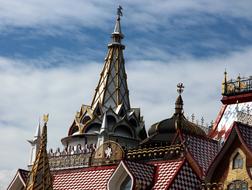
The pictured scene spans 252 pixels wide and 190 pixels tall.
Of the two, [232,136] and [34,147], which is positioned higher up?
[34,147]

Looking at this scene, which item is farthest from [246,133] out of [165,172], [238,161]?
[165,172]

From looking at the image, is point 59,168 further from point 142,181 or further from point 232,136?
point 232,136

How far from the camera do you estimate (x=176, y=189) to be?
96.9 feet

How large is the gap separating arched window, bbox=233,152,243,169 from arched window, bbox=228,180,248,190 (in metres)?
0.61

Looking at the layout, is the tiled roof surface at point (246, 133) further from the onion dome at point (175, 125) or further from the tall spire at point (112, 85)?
the tall spire at point (112, 85)

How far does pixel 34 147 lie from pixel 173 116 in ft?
57.5

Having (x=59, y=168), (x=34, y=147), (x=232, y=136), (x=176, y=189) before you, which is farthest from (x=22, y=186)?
(x=34, y=147)

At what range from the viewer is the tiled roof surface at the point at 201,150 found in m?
31.0

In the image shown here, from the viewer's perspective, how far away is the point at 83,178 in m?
34.1

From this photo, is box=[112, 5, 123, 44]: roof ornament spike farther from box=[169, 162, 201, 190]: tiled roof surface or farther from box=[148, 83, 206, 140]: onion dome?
box=[169, 162, 201, 190]: tiled roof surface

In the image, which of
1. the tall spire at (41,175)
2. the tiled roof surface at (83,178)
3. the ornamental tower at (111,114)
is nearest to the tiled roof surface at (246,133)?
the tiled roof surface at (83,178)

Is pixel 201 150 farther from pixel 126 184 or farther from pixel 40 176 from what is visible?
pixel 40 176

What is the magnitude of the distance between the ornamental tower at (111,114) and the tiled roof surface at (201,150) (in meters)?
22.3

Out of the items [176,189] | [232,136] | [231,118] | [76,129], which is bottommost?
[176,189]
